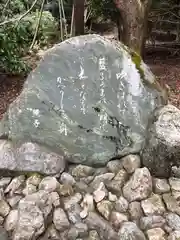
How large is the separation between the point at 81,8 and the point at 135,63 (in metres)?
3.64

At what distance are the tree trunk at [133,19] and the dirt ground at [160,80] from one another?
835 millimetres

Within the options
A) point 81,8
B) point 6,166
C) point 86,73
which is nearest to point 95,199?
point 6,166

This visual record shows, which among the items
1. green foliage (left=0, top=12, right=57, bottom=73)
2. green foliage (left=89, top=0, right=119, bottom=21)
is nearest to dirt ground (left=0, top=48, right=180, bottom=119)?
green foliage (left=0, top=12, right=57, bottom=73)

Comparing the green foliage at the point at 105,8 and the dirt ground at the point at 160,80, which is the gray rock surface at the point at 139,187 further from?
the green foliage at the point at 105,8

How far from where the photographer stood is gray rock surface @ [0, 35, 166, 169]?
286cm

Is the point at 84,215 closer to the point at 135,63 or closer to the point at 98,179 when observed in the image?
the point at 98,179

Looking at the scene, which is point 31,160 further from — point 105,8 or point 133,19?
point 105,8

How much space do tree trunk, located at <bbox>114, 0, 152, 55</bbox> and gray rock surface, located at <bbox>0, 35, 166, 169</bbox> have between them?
5.11ft

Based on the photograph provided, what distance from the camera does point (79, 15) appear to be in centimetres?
623

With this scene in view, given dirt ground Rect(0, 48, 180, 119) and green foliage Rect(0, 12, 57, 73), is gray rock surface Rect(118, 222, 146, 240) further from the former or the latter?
green foliage Rect(0, 12, 57, 73)

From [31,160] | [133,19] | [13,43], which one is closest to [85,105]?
[31,160]

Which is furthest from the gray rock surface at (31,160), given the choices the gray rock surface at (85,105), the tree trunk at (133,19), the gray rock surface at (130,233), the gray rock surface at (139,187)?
the tree trunk at (133,19)

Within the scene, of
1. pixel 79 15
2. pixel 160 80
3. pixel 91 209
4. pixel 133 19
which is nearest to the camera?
pixel 91 209

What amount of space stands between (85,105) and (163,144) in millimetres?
739
